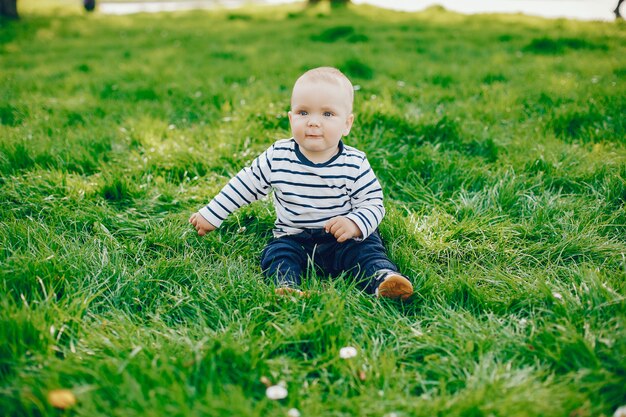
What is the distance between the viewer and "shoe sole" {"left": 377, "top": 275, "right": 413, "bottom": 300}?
2.08m

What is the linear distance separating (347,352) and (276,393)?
0.33 meters

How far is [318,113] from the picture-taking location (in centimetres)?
229

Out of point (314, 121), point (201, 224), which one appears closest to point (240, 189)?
point (201, 224)

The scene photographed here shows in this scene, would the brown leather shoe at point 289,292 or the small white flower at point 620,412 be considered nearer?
the small white flower at point 620,412

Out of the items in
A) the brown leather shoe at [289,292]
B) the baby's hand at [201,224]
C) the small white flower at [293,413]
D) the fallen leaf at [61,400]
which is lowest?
the small white flower at [293,413]

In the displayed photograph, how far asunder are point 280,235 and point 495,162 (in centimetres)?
185

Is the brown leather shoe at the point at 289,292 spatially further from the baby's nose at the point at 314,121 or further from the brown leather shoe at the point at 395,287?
the baby's nose at the point at 314,121

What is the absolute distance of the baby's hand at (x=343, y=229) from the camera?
2281mm

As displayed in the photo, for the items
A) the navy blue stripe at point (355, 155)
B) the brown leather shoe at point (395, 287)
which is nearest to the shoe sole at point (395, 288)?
the brown leather shoe at point (395, 287)

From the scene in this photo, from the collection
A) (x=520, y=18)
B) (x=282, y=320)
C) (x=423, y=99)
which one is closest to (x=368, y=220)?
(x=282, y=320)

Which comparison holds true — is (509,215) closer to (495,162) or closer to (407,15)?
(495,162)

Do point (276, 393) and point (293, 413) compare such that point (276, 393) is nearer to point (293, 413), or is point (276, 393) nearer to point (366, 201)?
point (293, 413)

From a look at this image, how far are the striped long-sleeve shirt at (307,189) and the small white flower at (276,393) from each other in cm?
98

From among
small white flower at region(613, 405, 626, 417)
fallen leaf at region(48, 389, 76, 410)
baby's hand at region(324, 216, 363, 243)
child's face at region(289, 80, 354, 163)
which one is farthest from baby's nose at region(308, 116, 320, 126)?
small white flower at region(613, 405, 626, 417)
